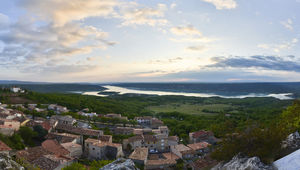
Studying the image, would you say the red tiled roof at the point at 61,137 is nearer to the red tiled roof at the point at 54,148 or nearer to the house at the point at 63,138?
the house at the point at 63,138

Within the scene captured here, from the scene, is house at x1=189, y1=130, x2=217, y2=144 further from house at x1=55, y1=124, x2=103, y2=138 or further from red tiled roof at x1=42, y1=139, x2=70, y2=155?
red tiled roof at x1=42, y1=139, x2=70, y2=155

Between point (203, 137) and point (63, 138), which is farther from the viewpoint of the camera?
point (203, 137)

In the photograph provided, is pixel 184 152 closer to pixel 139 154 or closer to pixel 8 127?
pixel 139 154

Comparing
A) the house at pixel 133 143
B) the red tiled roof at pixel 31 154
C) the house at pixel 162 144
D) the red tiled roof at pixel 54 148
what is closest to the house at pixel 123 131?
the house at pixel 133 143

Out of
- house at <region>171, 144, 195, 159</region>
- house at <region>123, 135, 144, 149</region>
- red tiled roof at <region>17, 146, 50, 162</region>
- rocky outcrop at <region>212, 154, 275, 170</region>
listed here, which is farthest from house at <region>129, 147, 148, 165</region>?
rocky outcrop at <region>212, 154, 275, 170</region>

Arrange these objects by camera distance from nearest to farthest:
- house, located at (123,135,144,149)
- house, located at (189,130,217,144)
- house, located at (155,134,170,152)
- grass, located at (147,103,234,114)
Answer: house, located at (123,135,144,149) < house, located at (155,134,170,152) < house, located at (189,130,217,144) < grass, located at (147,103,234,114)

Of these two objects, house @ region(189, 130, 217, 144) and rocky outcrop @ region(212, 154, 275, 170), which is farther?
house @ region(189, 130, 217, 144)

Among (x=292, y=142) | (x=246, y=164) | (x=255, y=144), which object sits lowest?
(x=246, y=164)

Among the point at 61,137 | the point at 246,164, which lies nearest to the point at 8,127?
the point at 61,137

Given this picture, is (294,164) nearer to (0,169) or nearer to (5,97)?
(0,169)

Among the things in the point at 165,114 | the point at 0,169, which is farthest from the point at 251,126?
the point at 165,114

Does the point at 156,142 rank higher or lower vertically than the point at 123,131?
lower
